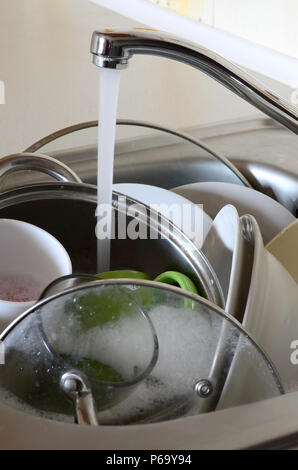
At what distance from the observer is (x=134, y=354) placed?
0.37 meters

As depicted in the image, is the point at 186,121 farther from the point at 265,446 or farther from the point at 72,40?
the point at 265,446

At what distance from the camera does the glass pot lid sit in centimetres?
36

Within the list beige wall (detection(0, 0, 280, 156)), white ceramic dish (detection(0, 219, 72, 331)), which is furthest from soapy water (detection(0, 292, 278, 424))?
beige wall (detection(0, 0, 280, 156))

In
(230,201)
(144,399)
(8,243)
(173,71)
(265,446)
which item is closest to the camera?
(265,446)

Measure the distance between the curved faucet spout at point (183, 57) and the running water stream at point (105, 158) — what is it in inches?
1.4

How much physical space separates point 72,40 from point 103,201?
0.75 m

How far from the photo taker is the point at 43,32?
129 cm

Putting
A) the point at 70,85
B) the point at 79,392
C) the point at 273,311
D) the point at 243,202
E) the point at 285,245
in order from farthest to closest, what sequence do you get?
1. the point at 70,85
2. the point at 243,202
3. the point at 285,245
4. the point at 273,311
5. the point at 79,392

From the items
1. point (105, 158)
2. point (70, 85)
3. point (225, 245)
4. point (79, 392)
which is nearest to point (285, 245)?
point (225, 245)

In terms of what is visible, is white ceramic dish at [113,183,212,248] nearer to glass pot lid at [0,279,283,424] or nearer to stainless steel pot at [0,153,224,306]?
stainless steel pot at [0,153,224,306]

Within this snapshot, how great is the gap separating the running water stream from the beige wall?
31 cm

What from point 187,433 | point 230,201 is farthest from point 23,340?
point 230,201

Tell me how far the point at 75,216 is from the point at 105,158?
82 millimetres

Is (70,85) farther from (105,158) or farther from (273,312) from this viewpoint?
(273,312)
